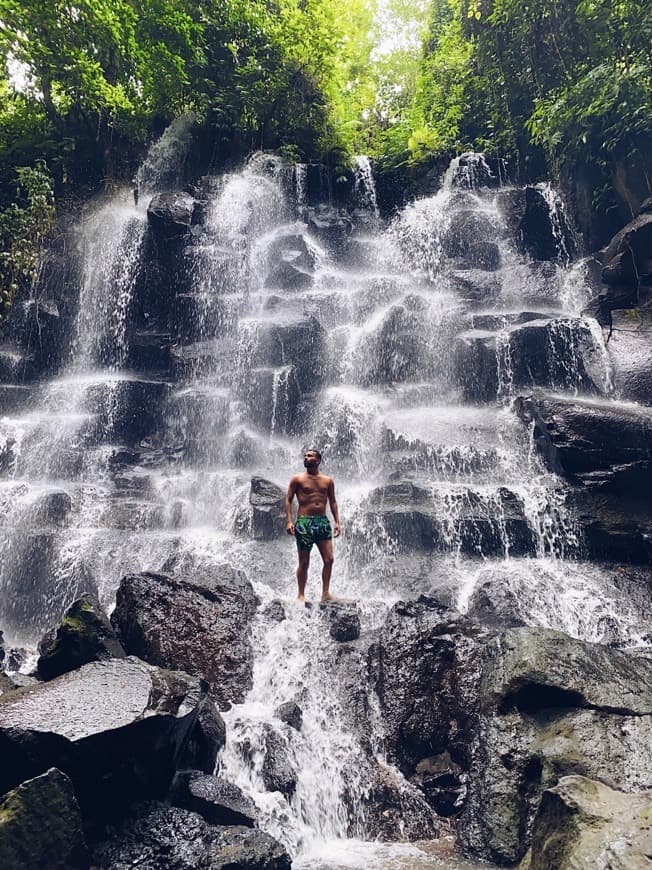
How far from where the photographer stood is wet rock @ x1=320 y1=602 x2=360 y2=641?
6.81 m

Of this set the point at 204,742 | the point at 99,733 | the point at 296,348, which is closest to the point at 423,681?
the point at 204,742

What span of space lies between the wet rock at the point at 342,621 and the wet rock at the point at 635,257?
10.5m

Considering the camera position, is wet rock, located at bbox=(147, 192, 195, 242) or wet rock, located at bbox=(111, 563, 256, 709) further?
wet rock, located at bbox=(147, 192, 195, 242)

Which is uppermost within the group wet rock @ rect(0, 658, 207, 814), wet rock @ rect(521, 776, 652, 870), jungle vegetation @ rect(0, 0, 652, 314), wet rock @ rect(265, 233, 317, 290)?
jungle vegetation @ rect(0, 0, 652, 314)

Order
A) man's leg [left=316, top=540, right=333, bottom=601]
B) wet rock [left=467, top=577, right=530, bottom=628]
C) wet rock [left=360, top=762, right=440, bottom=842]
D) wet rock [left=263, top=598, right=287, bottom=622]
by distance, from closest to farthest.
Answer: wet rock [left=360, top=762, right=440, bottom=842], wet rock [left=263, top=598, right=287, bottom=622], man's leg [left=316, top=540, right=333, bottom=601], wet rock [left=467, top=577, right=530, bottom=628]

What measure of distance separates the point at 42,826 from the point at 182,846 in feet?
2.77

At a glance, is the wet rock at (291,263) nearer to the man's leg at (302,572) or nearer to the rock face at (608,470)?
the rock face at (608,470)

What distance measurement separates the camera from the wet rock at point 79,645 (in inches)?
217

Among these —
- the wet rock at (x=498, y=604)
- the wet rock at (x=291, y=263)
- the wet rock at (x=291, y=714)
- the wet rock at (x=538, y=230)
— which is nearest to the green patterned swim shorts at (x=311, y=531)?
the wet rock at (x=291, y=714)

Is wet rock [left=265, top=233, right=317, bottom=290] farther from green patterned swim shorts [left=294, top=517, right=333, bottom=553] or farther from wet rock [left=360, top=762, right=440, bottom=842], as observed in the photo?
wet rock [left=360, top=762, right=440, bottom=842]

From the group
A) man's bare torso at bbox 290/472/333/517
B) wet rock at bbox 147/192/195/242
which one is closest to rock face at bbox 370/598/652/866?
man's bare torso at bbox 290/472/333/517

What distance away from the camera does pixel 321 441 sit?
40.8 feet

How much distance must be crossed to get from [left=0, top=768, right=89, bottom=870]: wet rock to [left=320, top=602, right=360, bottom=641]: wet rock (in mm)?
3743

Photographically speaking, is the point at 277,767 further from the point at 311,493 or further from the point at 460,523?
the point at 460,523
